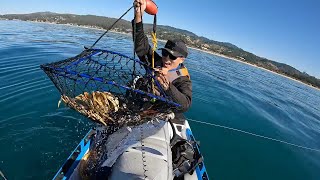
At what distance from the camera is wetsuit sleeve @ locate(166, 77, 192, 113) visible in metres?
4.08

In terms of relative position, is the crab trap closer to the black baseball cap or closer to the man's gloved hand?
the man's gloved hand

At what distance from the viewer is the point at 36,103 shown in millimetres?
10531

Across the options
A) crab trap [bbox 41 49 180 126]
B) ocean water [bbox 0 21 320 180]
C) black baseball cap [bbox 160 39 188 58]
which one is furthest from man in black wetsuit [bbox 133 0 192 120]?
ocean water [bbox 0 21 320 180]

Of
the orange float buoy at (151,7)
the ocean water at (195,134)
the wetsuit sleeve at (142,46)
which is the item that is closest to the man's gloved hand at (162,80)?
the orange float buoy at (151,7)

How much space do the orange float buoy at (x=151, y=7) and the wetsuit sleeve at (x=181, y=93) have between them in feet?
4.08

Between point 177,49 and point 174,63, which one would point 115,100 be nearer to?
point 174,63

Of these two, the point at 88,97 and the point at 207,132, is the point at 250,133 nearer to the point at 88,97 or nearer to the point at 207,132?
the point at 207,132

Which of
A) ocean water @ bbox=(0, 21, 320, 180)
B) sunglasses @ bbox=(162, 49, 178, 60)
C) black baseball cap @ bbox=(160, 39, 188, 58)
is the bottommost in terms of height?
ocean water @ bbox=(0, 21, 320, 180)

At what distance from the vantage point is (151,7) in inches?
183

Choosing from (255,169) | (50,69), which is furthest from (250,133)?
(50,69)

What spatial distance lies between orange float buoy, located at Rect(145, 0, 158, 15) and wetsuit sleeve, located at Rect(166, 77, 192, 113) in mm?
1243

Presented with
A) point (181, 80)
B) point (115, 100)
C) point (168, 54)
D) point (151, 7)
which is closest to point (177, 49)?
point (168, 54)

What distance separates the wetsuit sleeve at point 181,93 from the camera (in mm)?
4078

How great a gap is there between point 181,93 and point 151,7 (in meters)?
1.56
